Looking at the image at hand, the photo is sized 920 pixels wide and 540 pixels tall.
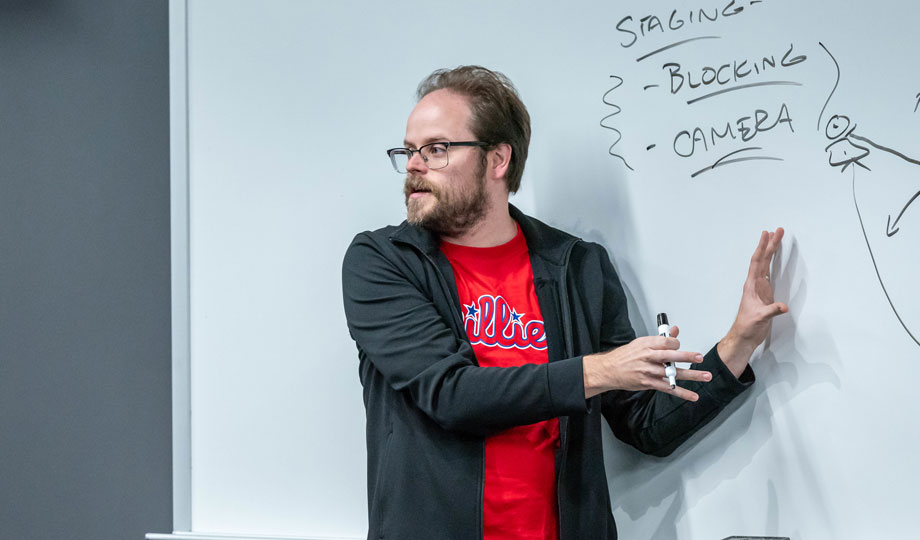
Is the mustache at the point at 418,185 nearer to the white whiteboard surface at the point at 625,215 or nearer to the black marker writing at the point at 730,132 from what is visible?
the white whiteboard surface at the point at 625,215

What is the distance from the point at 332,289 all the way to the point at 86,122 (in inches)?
29.0

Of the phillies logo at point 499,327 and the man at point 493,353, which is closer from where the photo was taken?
the man at point 493,353

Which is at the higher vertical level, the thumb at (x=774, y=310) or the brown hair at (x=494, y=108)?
the brown hair at (x=494, y=108)

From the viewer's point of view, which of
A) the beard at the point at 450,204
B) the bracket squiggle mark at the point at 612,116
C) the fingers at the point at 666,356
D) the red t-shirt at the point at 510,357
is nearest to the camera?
the fingers at the point at 666,356

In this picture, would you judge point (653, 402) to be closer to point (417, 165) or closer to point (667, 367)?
point (667, 367)

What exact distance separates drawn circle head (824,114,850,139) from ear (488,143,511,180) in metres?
0.56

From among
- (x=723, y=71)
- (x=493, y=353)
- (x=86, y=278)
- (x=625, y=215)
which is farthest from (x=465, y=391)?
(x=86, y=278)

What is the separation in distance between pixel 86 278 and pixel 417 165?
35.7 inches

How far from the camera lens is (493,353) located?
4.53 feet

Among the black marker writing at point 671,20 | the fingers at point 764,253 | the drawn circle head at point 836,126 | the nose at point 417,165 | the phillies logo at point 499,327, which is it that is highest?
the black marker writing at point 671,20

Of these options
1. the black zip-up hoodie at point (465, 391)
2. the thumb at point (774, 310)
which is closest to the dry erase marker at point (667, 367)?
the black zip-up hoodie at point (465, 391)

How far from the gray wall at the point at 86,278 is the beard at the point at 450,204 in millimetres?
717

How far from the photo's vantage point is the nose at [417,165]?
145 cm

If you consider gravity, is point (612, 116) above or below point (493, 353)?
above
